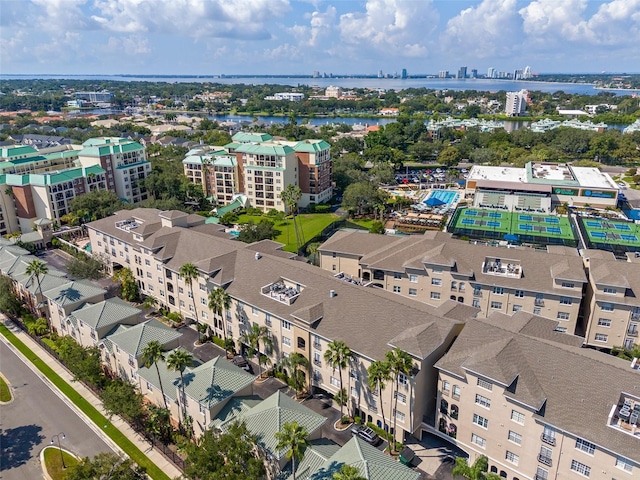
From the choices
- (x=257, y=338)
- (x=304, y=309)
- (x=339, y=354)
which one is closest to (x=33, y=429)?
(x=257, y=338)

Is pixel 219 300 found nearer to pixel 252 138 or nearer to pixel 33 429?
pixel 33 429

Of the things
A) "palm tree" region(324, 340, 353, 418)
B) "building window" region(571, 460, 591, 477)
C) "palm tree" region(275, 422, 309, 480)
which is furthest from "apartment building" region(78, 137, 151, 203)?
"building window" region(571, 460, 591, 477)

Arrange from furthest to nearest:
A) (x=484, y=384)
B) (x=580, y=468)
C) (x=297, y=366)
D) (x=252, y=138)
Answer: (x=252, y=138)
(x=297, y=366)
(x=484, y=384)
(x=580, y=468)

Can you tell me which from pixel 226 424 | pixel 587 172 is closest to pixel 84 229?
pixel 226 424

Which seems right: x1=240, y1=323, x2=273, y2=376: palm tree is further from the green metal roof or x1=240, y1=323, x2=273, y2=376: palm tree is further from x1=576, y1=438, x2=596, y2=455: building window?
x1=576, y1=438, x2=596, y2=455: building window

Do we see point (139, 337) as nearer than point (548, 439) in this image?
No
